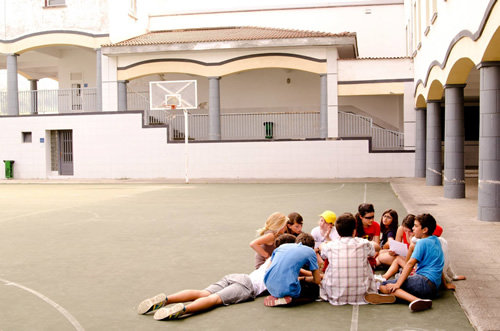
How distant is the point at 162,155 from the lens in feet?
90.6

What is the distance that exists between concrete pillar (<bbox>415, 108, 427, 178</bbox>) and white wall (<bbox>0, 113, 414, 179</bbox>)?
2.17 ft

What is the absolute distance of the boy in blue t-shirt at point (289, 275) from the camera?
573 cm

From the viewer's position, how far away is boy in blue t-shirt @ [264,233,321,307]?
5727 millimetres

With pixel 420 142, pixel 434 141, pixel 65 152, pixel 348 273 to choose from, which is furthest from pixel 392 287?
pixel 65 152

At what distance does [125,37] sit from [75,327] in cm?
2766

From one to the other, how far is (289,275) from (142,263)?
2.90 meters

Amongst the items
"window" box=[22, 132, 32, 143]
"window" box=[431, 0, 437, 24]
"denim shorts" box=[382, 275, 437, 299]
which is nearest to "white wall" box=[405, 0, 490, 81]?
"window" box=[431, 0, 437, 24]

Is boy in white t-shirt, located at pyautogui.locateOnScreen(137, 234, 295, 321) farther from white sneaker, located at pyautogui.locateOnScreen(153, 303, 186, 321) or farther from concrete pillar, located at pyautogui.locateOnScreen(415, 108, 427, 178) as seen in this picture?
concrete pillar, located at pyautogui.locateOnScreen(415, 108, 427, 178)

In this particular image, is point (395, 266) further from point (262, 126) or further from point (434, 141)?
point (262, 126)

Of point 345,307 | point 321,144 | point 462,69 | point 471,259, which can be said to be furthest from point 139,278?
point 321,144

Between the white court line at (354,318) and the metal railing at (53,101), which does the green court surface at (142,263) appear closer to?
the white court line at (354,318)

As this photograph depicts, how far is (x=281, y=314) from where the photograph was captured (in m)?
5.55

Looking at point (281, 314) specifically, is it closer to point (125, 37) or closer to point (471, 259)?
point (471, 259)

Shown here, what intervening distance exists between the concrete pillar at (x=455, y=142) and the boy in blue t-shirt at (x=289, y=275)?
10.8 metres
